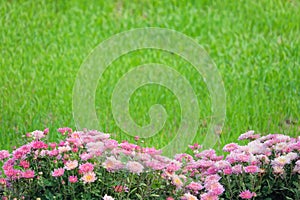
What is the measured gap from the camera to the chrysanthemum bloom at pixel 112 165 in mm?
3014

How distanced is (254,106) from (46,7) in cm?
308

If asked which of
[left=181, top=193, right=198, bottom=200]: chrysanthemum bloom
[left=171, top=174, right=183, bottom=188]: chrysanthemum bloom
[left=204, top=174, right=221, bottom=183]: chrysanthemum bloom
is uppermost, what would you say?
[left=204, top=174, right=221, bottom=183]: chrysanthemum bloom

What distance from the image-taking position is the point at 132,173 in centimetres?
312

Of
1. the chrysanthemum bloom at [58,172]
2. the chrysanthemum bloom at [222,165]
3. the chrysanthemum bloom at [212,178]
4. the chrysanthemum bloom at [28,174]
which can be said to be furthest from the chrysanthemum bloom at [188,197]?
the chrysanthemum bloom at [28,174]

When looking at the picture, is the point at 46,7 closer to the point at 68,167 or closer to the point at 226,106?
the point at 226,106

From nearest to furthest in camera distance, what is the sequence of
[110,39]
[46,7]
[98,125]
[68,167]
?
[68,167] < [98,125] < [110,39] < [46,7]

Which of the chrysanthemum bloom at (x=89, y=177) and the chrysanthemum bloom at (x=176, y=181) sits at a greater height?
the chrysanthemum bloom at (x=176, y=181)

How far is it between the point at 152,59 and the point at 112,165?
11.2 feet

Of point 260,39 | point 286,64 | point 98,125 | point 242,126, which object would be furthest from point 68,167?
point 260,39

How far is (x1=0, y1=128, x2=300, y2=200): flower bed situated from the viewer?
10.1ft

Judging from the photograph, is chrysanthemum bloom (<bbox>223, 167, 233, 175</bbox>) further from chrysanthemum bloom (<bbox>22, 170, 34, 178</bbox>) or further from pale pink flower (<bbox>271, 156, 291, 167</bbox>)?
chrysanthemum bloom (<bbox>22, 170, 34, 178</bbox>)

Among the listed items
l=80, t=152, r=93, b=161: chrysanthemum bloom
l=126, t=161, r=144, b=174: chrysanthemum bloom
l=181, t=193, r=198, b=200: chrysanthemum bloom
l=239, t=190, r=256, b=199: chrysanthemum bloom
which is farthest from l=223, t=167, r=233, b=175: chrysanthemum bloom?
l=80, t=152, r=93, b=161: chrysanthemum bloom

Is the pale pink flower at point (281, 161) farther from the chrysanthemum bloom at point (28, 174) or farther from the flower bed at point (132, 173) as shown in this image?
the chrysanthemum bloom at point (28, 174)

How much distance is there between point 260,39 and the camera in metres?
6.67
